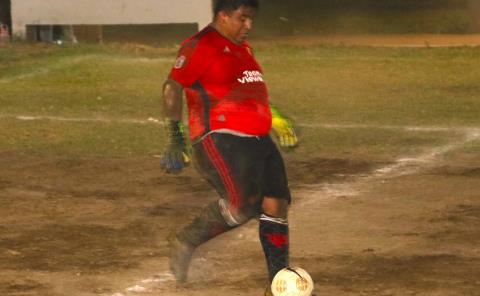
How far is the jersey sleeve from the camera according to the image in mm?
6434

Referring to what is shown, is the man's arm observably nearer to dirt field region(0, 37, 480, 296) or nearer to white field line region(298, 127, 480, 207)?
dirt field region(0, 37, 480, 296)

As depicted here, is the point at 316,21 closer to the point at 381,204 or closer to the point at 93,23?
the point at 93,23

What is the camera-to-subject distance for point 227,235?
27.1ft

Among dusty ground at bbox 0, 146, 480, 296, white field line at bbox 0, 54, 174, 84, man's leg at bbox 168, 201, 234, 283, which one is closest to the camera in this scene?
man's leg at bbox 168, 201, 234, 283

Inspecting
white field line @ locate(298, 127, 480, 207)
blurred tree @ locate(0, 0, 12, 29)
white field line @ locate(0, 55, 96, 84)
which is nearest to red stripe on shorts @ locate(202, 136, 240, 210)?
white field line @ locate(298, 127, 480, 207)

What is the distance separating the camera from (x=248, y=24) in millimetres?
6520

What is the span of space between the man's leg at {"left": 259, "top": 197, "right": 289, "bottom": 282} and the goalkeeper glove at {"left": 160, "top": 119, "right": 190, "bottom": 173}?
0.51 metres

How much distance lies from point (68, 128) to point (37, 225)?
16.4ft

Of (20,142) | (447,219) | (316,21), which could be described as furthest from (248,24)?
(316,21)

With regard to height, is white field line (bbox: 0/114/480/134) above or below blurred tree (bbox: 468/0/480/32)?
above

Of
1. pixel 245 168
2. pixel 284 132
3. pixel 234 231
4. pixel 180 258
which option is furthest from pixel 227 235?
pixel 245 168

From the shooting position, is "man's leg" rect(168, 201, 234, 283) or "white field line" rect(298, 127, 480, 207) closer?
"man's leg" rect(168, 201, 234, 283)

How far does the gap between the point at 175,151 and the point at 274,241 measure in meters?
0.74

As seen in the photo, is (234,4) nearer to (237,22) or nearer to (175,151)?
(237,22)
